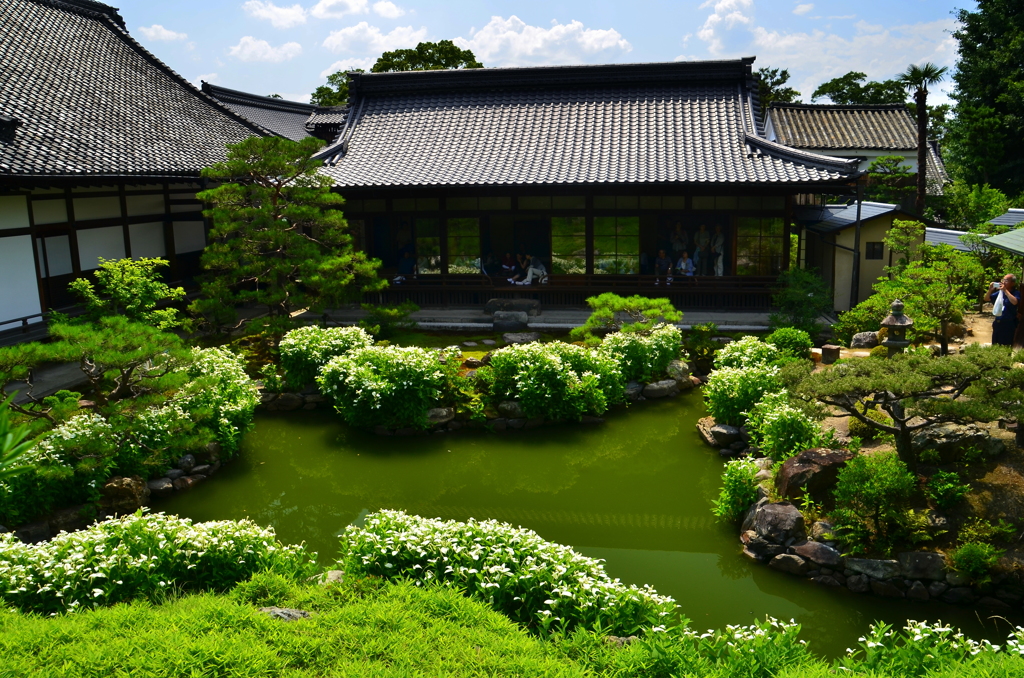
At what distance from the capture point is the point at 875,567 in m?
8.28

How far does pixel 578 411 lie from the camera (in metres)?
13.4

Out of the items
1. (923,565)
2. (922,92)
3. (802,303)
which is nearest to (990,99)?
(922,92)

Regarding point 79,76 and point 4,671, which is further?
point 79,76

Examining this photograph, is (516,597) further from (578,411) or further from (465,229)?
(465,229)

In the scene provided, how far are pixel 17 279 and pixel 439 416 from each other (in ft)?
28.2

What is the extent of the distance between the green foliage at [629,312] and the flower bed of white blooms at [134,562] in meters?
8.82

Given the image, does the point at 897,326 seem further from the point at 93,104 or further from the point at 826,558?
the point at 93,104

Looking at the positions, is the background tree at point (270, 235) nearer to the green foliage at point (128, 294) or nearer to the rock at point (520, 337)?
the green foliage at point (128, 294)

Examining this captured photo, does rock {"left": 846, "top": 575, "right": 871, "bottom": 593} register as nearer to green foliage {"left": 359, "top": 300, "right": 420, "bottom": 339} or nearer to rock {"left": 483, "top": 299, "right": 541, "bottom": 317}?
green foliage {"left": 359, "top": 300, "right": 420, "bottom": 339}

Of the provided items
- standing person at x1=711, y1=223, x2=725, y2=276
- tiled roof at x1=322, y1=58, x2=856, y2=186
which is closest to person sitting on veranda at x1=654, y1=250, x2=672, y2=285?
standing person at x1=711, y1=223, x2=725, y2=276

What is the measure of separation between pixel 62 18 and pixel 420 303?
1246cm

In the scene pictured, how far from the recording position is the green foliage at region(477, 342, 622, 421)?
1320cm

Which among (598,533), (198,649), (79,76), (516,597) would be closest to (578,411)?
(598,533)

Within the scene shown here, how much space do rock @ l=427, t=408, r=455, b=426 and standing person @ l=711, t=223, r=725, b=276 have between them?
32.6 ft
